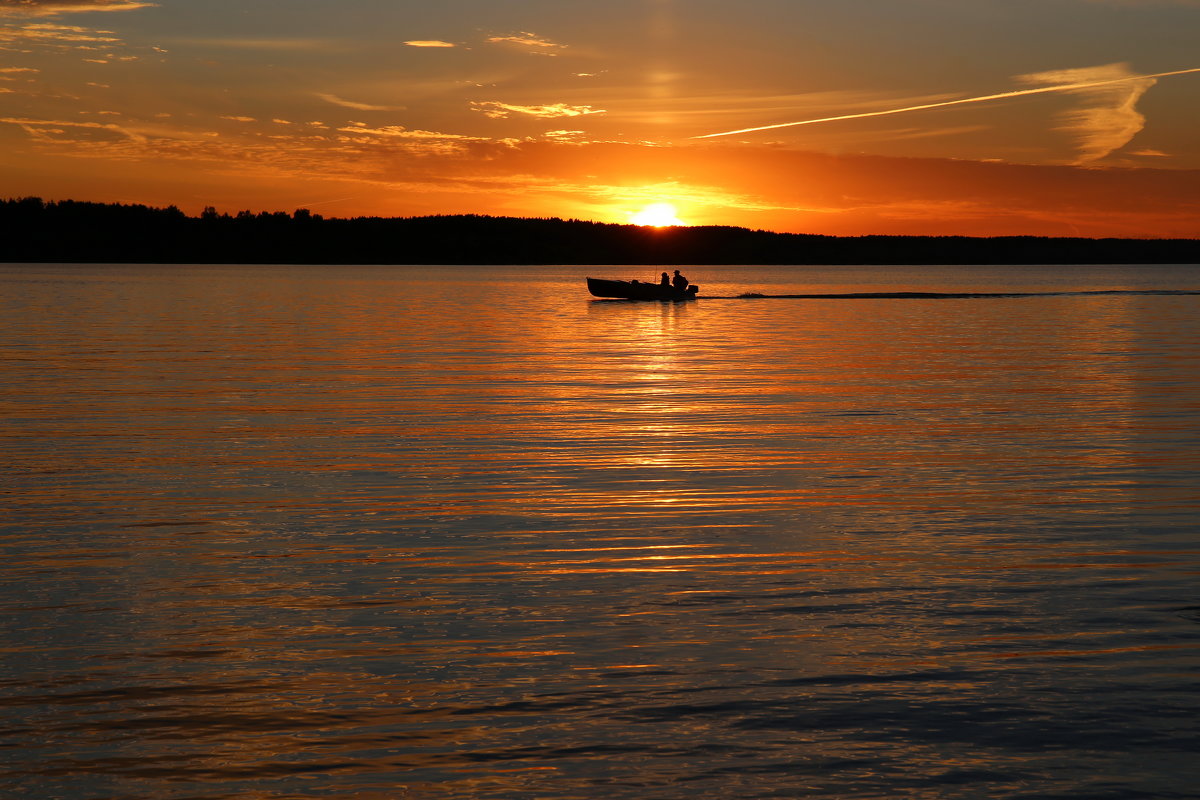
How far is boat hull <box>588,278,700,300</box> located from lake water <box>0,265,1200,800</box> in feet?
197

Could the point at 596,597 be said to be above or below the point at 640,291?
below

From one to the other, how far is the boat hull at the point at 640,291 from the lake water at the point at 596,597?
197 ft

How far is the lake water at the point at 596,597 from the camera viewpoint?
8.24m

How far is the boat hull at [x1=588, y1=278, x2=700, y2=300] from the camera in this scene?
297ft

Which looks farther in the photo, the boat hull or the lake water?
the boat hull

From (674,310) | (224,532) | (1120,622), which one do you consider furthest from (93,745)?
(674,310)

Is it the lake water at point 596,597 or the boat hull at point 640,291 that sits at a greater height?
the boat hull at point 640,291

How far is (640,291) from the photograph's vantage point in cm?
9250

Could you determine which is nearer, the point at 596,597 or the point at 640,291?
the point at 596,597

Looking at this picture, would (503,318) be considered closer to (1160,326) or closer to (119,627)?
(1160,326)

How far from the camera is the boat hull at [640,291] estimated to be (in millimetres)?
90375

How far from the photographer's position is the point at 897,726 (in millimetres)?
8812

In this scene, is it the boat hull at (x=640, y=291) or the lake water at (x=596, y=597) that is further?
the boat hull at (x=640, y=291)

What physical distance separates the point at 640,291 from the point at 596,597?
80979 millimetres
